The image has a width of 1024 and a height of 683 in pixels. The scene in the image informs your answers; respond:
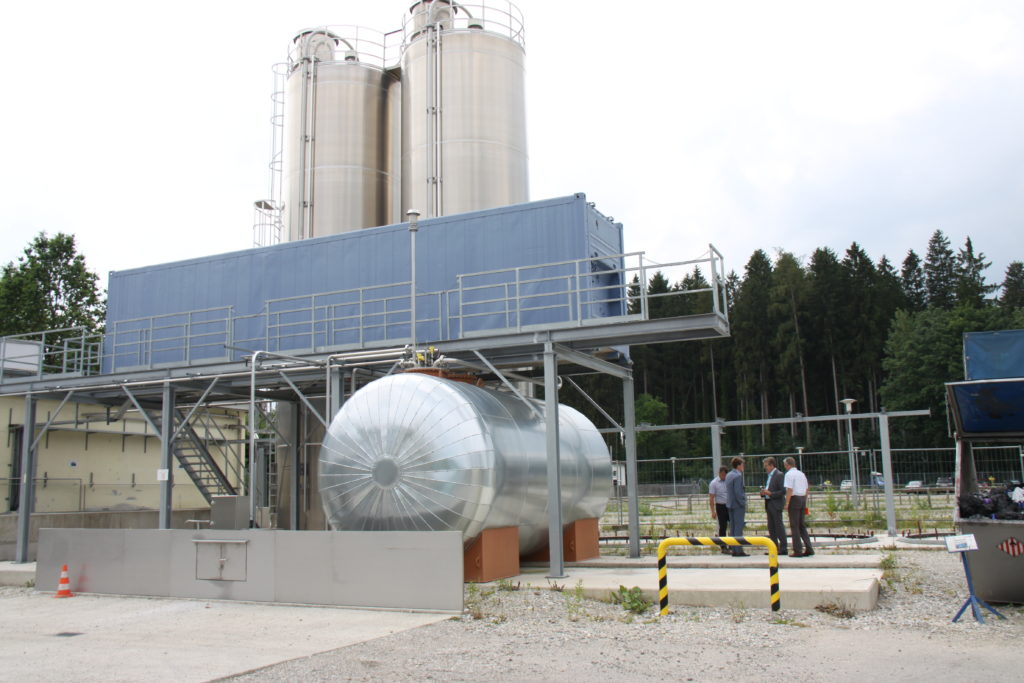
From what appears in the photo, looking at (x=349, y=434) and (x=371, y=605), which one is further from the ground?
(x=349, y=434)

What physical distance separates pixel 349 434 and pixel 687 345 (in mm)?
70335

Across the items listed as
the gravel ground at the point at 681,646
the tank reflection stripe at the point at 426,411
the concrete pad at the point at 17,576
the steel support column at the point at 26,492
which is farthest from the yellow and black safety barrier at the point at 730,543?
the steel support column at the point at 26,492

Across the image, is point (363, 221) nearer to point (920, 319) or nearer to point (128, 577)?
point (128, 577)

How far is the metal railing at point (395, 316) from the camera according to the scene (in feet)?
53.3

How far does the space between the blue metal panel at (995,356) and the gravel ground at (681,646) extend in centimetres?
319

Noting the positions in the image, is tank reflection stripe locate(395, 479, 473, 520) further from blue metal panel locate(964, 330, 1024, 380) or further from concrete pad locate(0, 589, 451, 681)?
blue metal panel locate(964, 330, 1024, 380)

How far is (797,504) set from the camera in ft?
49.9

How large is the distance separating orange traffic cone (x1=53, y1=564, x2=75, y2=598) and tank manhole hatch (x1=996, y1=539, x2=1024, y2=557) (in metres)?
A: 13.8

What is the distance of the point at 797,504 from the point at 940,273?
77778mm

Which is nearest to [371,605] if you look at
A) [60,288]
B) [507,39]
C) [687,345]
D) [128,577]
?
[128,577]

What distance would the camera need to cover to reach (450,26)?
27.1 meters

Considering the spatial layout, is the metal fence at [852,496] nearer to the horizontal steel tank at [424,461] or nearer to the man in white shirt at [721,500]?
the man in white shirt at [721,500]

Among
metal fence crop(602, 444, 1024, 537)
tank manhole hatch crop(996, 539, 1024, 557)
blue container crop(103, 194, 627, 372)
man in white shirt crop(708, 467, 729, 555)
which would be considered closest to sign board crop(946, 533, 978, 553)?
tank manhole hatch crop(996, 539, 1024, 557)

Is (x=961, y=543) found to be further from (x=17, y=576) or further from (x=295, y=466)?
(x=17, y=576)
